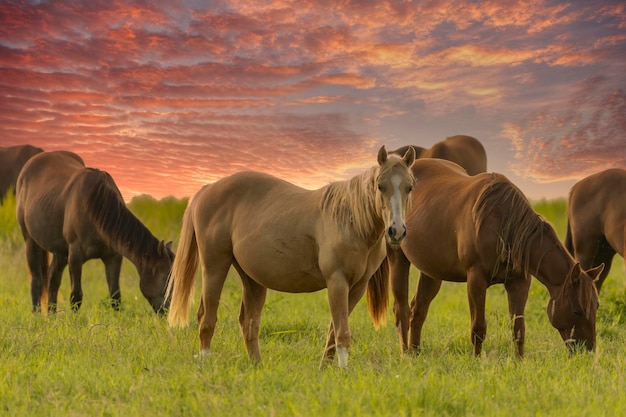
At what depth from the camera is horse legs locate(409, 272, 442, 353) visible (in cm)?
725

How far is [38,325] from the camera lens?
306 inches

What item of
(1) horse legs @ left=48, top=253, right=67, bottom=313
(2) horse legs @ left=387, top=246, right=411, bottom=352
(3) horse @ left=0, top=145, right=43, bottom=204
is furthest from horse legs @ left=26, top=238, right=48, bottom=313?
(3) horse @ left=0, top=145, right=43, bottom=204

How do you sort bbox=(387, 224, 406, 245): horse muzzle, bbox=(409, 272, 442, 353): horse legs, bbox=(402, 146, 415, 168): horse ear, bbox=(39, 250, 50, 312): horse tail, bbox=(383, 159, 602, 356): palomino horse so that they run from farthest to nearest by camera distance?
bbox=(39, 250, 50, 312): horse tail, bbox=(409, 272, 442, 353): horse legs, bbox=(383, 159, 602, 356): palomino horse, bbox=(402, 146, 415, 168): horse ear, bbox=(387, 224, 406, 245): horse muzzle

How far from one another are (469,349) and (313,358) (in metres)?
2.03

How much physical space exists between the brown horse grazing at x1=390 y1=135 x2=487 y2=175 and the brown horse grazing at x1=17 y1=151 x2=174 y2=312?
555cm

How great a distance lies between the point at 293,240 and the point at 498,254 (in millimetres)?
2027

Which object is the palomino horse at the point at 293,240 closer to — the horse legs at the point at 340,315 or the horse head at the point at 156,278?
the horse legs at the point at 340,315

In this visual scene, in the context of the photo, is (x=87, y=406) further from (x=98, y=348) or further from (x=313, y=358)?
(x=313, y=358)

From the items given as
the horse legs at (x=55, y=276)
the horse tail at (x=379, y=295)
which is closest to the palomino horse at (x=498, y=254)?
the horse tail at (x=379, y=295)

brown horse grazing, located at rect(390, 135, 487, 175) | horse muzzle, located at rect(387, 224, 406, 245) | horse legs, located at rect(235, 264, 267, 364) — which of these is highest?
brown horse grazing, located at rect(390, 135, 487, 175)

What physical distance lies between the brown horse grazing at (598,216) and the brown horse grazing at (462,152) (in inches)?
92.0

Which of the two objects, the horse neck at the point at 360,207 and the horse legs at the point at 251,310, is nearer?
the horse neck at the point at 360,207

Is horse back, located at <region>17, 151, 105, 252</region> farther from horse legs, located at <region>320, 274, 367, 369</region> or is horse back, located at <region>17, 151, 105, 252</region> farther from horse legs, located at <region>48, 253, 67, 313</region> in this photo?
horse legs, located at <region>320, 274, 367, 369</region>

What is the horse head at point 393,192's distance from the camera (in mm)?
4641
